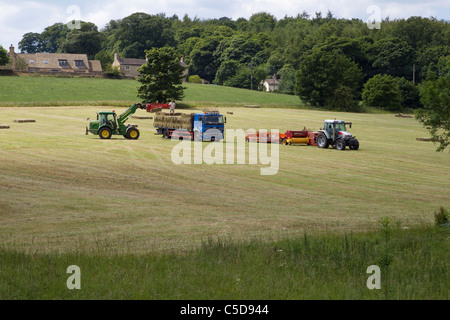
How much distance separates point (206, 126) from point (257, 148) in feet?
15.3

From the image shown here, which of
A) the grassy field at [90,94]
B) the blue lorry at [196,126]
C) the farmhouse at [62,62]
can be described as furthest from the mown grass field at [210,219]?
the farmhouse at [62,62]

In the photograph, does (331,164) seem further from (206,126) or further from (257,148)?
(206,126)

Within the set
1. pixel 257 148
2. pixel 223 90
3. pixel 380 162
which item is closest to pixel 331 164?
A: pixel 380 162

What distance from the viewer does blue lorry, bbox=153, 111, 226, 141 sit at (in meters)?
40.2

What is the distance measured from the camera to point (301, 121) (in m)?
66.9

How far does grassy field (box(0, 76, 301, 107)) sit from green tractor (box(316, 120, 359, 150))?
42490 millimetres

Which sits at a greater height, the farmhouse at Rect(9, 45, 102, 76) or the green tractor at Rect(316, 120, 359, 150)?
the farmhouse at Rect(9, 45, 102, 76)

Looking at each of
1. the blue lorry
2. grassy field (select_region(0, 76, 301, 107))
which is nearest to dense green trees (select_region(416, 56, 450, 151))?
the blue lorry

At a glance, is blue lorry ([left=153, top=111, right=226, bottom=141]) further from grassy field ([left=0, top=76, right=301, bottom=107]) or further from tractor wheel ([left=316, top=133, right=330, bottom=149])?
grassy field ([left=0, top=76, right=301, bottom=107])

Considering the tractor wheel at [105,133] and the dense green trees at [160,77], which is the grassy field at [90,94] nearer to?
the dense green trees at [160,77]

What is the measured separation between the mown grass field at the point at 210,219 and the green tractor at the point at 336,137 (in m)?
1.50

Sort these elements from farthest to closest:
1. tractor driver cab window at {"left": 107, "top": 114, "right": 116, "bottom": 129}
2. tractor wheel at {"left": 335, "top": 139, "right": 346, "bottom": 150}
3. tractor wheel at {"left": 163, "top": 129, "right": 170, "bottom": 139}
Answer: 1. tractor wheel at {"left": 163, "top": 129, "right": 170, "bottom": 139}
2. tractor driver cab window at {"left": 107, "top": 114, "right": 116, "bottom": 129}
3. tractor wheel at {"left": 335, "top": 139, "right": 346, "bottom": 150}

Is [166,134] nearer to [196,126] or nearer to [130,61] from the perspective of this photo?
[196,126]

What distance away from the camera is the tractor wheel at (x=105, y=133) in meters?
41.1
